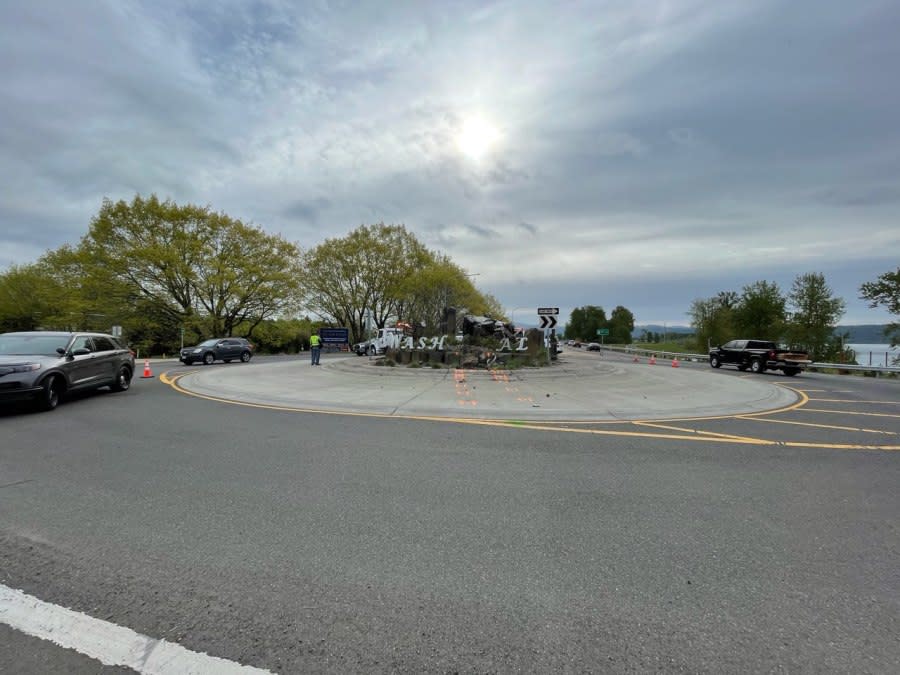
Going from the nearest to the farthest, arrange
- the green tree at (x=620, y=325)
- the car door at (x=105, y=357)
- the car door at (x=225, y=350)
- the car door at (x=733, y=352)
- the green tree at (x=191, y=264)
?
the car door at (x=105, y=357)
the car door at (x=733, y=352)
the car door at (x=225, y=350)
the green tree at (x=191, y=264)
the green tree at (x=620, y=325)

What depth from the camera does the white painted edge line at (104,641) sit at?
1977 millimetres

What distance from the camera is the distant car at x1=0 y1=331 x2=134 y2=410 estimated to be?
8031 millimetres

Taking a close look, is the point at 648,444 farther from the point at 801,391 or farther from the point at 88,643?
the point at 801,391

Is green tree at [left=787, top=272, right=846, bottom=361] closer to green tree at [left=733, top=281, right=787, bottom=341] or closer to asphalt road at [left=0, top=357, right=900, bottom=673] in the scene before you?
green tree at [left=733, top=281, right=787, bottom=341]

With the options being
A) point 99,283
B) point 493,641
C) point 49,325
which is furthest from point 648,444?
point 49,325

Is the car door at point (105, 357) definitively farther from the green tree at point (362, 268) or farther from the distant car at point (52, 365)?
the green tree at point (362, 268)

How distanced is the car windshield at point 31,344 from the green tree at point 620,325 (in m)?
131

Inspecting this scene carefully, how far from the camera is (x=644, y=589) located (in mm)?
2641

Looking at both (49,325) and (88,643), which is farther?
(49,325)

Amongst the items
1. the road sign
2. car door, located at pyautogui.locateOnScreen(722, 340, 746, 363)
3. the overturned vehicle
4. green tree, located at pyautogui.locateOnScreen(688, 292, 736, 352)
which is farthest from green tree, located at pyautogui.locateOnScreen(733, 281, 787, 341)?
the road sign

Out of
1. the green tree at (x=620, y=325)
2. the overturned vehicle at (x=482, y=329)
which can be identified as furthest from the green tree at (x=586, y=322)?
the overturned vehicle at (x=482, y=329)

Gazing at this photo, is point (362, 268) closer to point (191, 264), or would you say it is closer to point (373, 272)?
point (373, 272)

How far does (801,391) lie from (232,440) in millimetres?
16365

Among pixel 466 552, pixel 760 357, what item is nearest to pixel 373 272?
pixel 760 357
